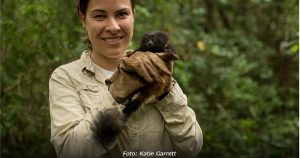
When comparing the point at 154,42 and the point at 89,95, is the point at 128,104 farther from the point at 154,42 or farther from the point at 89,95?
the point at 154,42

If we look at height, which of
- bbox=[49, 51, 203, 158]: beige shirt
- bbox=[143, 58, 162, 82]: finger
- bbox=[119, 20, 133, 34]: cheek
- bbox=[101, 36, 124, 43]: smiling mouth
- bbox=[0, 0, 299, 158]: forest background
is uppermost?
bbox=[119, 20, 133, 34]: cheek

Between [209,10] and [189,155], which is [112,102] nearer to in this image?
[189,155]

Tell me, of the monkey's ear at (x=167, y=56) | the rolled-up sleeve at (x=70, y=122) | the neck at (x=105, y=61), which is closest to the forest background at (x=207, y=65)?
the neck at (x=105, y=61)

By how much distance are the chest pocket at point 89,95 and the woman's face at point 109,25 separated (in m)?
0.17

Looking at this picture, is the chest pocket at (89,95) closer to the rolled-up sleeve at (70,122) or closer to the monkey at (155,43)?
the rolled-up sleeve at (70,122)

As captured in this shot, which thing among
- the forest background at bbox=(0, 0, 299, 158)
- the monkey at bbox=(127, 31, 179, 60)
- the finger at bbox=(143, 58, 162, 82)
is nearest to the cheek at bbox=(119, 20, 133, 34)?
the monkey at bbox=(127, 31, 179, 60)

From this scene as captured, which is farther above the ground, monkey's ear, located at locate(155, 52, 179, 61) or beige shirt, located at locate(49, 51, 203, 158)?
monkey's ear, located at locate(155, 52, 179, 61)

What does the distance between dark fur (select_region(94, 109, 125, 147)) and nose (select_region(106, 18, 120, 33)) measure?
367 millimetres

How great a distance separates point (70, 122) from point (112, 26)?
17.8 inches

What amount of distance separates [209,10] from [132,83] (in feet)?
18.1

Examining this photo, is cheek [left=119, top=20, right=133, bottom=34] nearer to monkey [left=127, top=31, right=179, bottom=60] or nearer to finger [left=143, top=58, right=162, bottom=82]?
monkey [left=127, top=31, right=179, bottom=60]

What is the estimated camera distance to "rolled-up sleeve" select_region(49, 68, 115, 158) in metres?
2.05

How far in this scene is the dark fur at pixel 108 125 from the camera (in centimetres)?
205

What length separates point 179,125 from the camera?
2.17 metres
